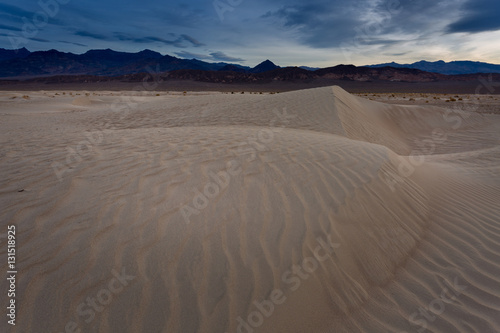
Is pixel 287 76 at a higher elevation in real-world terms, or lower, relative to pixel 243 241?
lower

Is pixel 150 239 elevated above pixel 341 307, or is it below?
above

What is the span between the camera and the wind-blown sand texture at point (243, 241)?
81.7 inches

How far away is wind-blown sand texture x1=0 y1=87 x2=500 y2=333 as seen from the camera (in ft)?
6.81

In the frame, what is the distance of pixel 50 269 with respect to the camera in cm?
219

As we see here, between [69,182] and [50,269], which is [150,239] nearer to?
[50,269]

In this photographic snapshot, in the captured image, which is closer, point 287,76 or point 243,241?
point 243,241

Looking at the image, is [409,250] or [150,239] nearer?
[150,239]

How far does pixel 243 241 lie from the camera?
2.60 m

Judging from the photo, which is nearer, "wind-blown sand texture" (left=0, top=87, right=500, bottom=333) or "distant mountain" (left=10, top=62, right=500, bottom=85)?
"wind-blown sand texture" (left=0, top=87, right=500, bottom=333)

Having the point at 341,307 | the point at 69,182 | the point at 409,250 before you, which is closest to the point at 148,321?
Result: the point at 341,307

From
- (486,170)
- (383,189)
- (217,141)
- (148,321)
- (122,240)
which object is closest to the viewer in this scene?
(148,321)

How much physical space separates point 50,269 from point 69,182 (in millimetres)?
1479

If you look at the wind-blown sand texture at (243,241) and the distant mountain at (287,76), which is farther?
the distant mountain at (287,76)

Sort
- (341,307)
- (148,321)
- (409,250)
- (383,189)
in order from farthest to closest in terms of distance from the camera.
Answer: (383,189) < (409,250) < (341,307) < (148,321)
